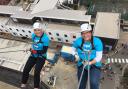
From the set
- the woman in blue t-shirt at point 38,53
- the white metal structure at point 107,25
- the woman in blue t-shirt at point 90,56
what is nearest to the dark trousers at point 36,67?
the woman in blue t-shirt at point 38,53

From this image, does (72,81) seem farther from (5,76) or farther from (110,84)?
(5,76)

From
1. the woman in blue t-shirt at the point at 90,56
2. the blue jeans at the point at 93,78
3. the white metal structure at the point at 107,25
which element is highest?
the woman in blue t-shirt at the point at 90,56

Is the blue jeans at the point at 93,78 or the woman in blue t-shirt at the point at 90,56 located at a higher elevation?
the woman in blue t-shirt at the point at 90,56

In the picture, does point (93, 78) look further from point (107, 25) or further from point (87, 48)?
point (107, 25)

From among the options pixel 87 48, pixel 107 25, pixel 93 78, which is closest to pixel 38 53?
pixel 87 48

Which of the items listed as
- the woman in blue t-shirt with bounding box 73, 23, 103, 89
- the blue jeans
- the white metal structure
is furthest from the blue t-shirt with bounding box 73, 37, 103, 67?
the white metal structure

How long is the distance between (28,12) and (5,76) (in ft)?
36.4

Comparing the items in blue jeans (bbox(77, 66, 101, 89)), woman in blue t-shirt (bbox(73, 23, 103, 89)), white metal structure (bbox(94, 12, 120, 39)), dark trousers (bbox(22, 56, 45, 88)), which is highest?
woman in blue t-shirt (bbox(73, 23, 103, 89))

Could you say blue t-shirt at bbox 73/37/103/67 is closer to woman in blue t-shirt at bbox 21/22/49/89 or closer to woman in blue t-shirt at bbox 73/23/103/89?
woman in blue t-shirt at bbox 73/23/103/89

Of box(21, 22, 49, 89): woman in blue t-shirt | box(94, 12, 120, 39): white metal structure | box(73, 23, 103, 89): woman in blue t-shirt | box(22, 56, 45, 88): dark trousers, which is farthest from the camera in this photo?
box(94, 12, 120, 39): white metal structure

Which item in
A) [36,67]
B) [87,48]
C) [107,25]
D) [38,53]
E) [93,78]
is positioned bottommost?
[107,25]

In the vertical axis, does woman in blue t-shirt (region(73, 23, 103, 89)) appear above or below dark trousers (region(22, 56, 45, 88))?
above

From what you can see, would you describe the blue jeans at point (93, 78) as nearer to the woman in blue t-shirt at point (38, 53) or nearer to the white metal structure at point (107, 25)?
the woman in blue t-shirt at point (38, 53)

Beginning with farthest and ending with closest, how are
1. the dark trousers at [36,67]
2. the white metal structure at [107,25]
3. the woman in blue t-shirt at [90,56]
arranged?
the white metal structure at [107,25] < the dark trousers at [36,67] < the woman in blue t-shirt at [90,56]
